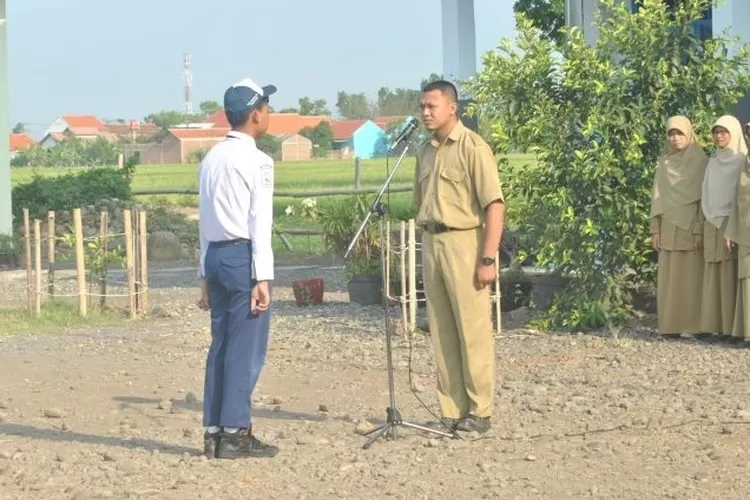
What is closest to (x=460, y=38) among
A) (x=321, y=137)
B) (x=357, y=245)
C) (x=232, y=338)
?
(x=357, y=245)

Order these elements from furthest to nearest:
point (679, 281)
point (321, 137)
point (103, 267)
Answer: point (321, 137), point (103, 267), point (679, 281)

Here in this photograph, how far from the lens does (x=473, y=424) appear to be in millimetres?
7242

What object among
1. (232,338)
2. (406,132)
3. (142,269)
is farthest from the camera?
(142,269)

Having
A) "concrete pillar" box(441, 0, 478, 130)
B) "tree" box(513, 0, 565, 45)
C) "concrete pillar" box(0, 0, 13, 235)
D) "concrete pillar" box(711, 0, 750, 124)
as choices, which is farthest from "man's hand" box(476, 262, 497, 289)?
"concrete pillar" box(0, 0, 13, 235)

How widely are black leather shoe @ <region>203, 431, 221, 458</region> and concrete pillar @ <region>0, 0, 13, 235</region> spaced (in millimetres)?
15694

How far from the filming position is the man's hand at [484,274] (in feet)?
23.3

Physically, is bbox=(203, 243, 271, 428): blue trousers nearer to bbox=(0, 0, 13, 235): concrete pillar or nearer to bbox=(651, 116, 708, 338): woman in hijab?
bbox=(651, 116, 708, 338): woman in hijab

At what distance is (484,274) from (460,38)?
10.3 m

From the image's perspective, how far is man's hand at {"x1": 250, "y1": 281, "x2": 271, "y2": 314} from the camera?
6648mm

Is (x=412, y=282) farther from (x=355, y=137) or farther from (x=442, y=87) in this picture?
(x=355, y=137)

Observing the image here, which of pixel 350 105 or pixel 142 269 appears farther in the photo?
pixel 350 105

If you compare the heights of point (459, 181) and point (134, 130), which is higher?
point (134, 130)

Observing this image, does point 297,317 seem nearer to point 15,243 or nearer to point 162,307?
point 162,307

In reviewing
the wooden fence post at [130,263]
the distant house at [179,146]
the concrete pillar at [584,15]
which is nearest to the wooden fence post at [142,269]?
the wooden fence post at [130,263]
